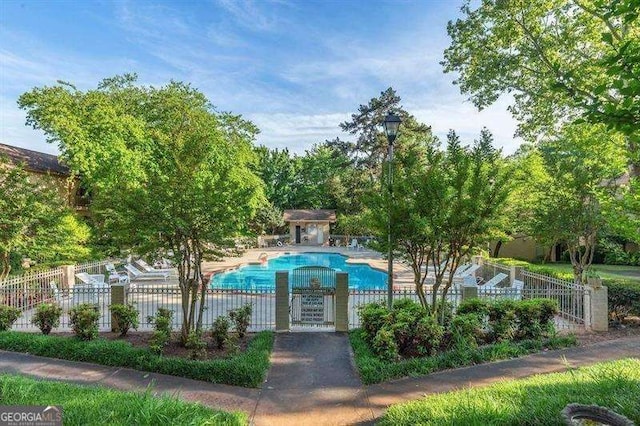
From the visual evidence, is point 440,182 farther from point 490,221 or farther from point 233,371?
point 233,371

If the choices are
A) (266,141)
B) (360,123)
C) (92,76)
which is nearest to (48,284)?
(92,76)

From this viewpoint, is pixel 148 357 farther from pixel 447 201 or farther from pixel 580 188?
pixel 580 188

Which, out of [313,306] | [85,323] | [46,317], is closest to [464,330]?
[313,306]

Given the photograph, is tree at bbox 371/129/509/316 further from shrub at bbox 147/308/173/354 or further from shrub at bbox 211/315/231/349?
shrub at bbox 147/308/173/354

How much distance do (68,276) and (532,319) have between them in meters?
14.1

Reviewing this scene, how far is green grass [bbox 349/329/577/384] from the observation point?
21.4 ft

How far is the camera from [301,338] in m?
8.77

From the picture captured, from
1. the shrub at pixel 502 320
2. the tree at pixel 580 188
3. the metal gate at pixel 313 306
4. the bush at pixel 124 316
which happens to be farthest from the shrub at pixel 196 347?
the tree at pixel 580 188

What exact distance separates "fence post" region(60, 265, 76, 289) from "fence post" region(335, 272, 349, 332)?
9740 mm

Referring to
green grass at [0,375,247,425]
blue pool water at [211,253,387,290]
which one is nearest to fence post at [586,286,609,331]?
blue pool water at [211,253,387,290]

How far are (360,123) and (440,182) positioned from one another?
2932 cm

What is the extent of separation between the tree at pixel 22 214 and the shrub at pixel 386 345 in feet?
34.3

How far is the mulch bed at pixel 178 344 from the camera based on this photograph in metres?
7.33

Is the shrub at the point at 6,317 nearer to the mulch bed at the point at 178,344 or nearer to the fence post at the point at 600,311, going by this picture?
the mulch bed at the point at 178,344
